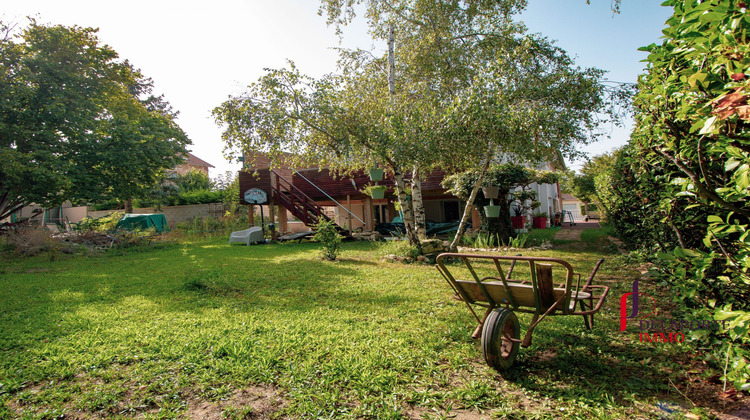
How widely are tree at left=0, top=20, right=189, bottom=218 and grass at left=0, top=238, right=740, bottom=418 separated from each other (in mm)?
10032

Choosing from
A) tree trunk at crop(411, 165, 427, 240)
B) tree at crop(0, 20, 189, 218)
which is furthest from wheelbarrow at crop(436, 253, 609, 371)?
tree at crop(0, 20, 189, 218)

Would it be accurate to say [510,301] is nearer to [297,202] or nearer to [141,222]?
[297,202]

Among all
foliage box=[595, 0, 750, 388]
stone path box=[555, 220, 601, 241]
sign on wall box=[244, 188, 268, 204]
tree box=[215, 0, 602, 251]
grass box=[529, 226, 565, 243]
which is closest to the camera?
foliage box=[595, 0, 750, 388]

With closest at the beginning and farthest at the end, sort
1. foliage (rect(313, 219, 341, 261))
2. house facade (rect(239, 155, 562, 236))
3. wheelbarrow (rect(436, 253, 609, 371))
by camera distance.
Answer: wheelbarrow (rect(436, 253, 609, 371))
foliage (rect(313, 219, 341, 261))
house facade (rect(239, 155, 562, 236))

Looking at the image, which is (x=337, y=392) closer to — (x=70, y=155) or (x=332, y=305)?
(x=332, y=305)

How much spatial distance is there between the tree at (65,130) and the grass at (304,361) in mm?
10032

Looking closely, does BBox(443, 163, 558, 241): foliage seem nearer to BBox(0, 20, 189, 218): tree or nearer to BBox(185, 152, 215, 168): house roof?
BBox(0, 20, 189, 218): tree

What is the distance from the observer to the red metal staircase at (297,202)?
16.9m

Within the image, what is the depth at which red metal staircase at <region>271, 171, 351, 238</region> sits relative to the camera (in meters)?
16.9

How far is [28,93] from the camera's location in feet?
45.1

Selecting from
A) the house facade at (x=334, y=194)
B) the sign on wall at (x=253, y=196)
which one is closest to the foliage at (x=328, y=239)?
the house facade at (x=334, y=194)

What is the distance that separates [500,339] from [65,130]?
59.1 ft

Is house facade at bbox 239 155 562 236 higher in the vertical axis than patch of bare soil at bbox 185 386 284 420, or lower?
higher

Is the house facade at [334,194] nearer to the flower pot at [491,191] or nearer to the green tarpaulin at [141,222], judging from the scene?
the flower pot at [491,191]
